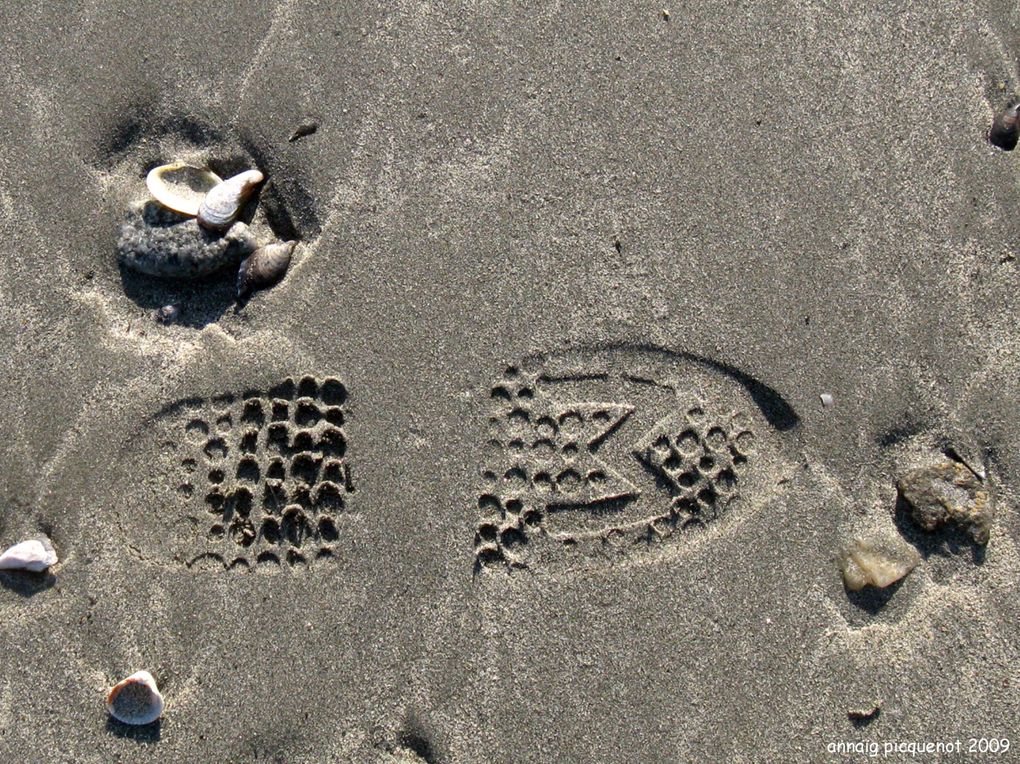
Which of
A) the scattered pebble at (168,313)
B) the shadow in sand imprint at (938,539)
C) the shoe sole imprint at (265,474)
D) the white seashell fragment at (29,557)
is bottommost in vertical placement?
the white seashell fragment at (29,557)

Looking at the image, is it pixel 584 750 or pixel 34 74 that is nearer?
pixel 584 750

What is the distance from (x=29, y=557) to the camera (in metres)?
2.65

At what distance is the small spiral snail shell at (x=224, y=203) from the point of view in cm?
274

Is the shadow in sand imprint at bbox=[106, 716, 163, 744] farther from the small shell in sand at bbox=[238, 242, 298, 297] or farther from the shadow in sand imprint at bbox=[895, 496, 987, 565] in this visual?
the shadow in sand imprint at bbox=[895, 496, 987, 565]

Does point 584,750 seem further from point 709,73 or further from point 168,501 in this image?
point 709,73

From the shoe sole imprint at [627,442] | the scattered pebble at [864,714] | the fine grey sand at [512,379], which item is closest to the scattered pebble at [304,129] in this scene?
the fine grey sand at [512,379]

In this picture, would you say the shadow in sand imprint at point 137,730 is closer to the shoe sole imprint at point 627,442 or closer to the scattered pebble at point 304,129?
the shoe sole imprint at point 627,442

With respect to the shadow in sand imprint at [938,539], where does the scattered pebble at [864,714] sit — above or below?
below

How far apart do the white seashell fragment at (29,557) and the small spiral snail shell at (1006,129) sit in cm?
367

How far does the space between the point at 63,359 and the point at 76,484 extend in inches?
17.7

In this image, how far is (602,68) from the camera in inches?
112

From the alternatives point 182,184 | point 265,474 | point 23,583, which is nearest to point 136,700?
point 23,583

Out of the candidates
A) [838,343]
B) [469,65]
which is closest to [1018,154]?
[838,343]

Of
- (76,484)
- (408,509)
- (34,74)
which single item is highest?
(34,74)
